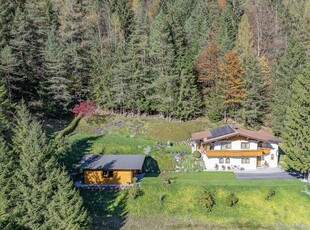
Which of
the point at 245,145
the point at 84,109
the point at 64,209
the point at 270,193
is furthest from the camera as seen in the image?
the point at 84,109

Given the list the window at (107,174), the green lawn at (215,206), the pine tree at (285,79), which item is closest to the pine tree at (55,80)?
the window at (107,174)

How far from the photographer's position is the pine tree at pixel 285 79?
54812 mm

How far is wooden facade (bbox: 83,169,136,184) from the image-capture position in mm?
42594

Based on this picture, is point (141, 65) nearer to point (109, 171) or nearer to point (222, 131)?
point (222, 131)

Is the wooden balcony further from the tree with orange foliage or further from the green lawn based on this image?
the tree with orange foliage

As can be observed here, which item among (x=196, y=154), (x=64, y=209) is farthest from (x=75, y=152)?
(x=64, y=209)

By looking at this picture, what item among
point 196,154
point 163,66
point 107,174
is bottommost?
point 196,154

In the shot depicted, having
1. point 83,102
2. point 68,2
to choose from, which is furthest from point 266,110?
point 68,2

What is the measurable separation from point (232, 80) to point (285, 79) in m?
8.64

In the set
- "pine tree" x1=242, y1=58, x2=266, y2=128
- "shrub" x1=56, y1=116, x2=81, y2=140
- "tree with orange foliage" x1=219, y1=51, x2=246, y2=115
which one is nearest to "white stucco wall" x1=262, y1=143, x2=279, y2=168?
"pine tree" x1=242, y1=58, x2=266, y2=128

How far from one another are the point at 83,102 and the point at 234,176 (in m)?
30.3

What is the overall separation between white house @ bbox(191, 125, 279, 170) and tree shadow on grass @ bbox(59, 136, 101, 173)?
15854 mm

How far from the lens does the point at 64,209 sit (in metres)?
30.3

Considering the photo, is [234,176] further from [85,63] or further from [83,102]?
[85,63]
